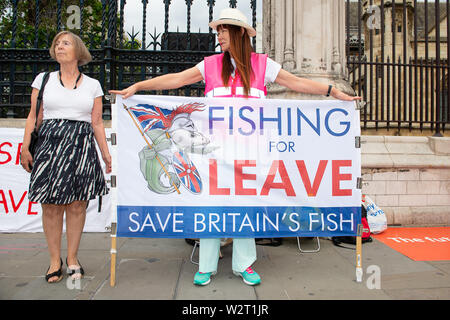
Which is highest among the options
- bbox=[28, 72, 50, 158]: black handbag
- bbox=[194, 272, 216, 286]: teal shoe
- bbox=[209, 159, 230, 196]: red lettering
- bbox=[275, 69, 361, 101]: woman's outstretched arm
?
bbox=[275, 69, 361, 101]: woman's outstretched arm

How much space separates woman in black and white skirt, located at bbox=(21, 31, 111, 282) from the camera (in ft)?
9.34

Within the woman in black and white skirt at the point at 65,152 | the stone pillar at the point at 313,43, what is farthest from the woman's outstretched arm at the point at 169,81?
the stone pillar at the point at 313,43

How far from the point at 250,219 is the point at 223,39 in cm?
158

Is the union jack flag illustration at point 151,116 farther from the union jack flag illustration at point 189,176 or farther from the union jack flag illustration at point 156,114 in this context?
the union jack flag illustration at point 189,176

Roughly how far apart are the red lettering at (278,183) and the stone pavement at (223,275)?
77 cm

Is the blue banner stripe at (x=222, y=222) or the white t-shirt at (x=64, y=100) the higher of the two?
the white t-shirt at (x=64, y=100)

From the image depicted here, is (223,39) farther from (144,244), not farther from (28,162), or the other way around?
(144,244)

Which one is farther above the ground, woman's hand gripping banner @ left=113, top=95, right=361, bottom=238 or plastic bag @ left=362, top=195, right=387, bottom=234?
woman's hand gripping banner @ left=113, top=95, right=361, bottom=238

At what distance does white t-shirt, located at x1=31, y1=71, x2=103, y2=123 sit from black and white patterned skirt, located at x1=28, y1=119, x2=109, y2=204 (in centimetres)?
6

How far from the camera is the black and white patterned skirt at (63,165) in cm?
283

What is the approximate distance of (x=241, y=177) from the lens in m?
3.09

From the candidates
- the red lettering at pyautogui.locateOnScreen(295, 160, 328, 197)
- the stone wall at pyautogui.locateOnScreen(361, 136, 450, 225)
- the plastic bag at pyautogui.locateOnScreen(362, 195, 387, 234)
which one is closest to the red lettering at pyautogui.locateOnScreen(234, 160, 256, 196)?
the red lettering at pyautogui.locateOnScreen(295, 160, 328, 197)

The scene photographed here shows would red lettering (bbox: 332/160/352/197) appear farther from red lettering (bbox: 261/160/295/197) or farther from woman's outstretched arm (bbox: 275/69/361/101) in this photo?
woman's outstretched arm (bbox: 275/69/361/101)
